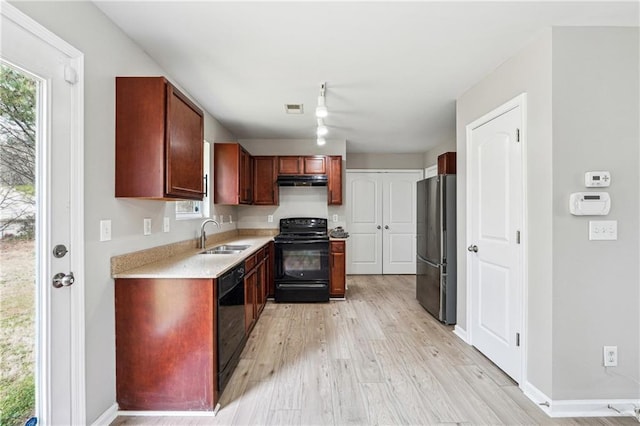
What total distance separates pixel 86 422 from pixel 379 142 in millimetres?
4845

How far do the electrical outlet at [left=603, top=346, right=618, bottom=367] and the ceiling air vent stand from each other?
10.5ft

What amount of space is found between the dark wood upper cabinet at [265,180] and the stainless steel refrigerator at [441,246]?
87.5 inches

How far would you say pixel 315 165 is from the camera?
188 inches

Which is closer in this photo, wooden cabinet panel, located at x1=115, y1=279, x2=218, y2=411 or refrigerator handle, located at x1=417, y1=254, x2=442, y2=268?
wooden cabinet panel, located at x1=115, y1=279, x2=218, y2=411

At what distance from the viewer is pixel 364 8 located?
5.83ft

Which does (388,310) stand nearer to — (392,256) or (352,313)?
(352,313)

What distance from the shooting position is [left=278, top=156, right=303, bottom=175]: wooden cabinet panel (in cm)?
474

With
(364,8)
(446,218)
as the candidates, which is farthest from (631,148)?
(364,8)

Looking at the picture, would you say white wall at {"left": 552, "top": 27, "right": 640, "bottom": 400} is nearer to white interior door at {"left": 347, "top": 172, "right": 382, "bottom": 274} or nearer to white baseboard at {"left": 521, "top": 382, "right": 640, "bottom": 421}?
white baseboard at {"left": 521, "top": 382, "right": 640, "bottom": 421}

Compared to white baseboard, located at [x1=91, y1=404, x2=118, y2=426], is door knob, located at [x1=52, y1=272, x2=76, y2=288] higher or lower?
higher

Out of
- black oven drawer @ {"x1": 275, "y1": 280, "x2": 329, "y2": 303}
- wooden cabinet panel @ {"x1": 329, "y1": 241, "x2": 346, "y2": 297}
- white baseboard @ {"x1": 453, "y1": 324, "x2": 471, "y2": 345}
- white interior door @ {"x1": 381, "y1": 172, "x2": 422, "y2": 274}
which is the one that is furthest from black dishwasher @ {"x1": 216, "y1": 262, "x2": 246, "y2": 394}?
white interior door @ {"x1": 381, "y1": 172, "x2": 422, "y2": 274}

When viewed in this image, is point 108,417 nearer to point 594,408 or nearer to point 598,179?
point 594,408

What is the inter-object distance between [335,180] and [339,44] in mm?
2750

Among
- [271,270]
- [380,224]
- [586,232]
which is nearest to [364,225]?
[380,224]
